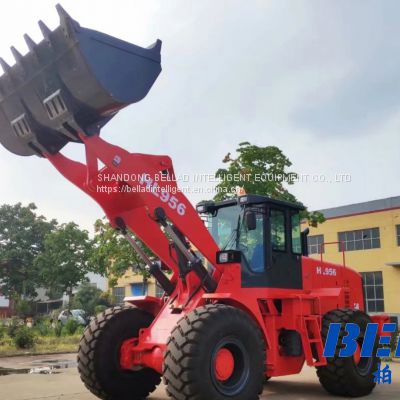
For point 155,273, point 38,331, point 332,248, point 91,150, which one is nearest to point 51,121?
point 91,150

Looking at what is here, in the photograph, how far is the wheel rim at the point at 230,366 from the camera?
6.80 m

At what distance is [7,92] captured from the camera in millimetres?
7383

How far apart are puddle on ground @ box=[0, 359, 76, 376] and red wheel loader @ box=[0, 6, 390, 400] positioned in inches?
209

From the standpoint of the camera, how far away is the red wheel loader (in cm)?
668

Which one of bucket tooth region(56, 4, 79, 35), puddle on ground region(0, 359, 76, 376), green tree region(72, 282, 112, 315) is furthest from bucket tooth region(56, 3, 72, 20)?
green tree region(72, 282, 112, 315)

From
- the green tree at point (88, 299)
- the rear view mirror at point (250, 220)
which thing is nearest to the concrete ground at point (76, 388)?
the rear view mirror at point (250, 220)

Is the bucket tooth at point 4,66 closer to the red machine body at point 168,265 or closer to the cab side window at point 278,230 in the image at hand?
the red machine body at point 168,265

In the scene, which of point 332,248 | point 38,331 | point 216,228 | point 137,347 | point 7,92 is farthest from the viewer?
point 332,248

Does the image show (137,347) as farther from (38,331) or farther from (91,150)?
(38,331)

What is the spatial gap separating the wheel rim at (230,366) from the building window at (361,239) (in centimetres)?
2498

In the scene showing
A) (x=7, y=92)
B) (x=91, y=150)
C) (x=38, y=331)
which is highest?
(x=7, y=92)

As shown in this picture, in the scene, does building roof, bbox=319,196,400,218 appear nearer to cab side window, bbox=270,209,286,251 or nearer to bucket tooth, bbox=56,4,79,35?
cab side window, bbox=270,209,286,251

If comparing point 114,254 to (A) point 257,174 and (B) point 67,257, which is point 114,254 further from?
(B) point 67,257

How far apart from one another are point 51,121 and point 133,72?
1216mm
